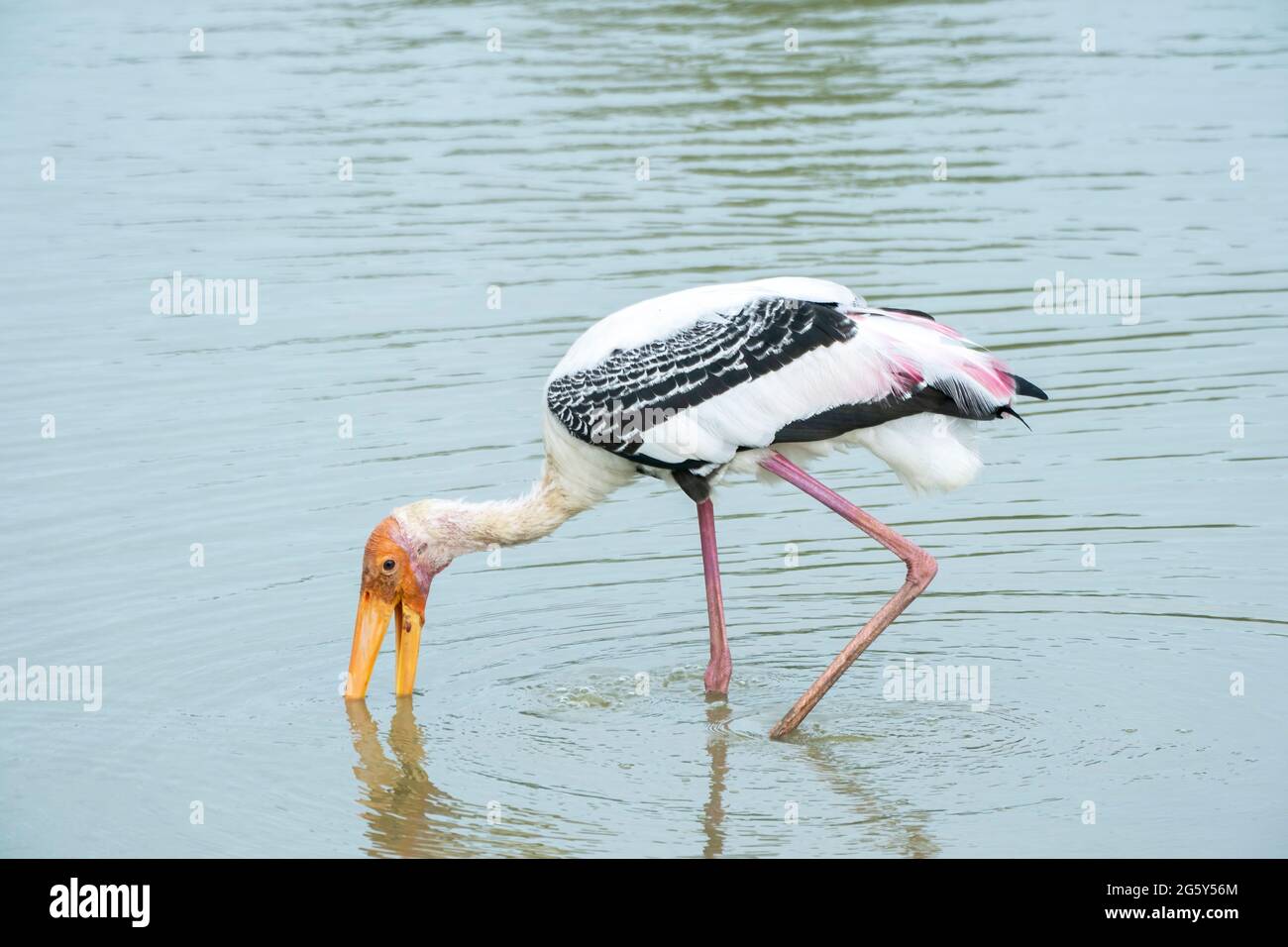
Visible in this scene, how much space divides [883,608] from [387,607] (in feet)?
7.31

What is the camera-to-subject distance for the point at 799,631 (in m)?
10.0

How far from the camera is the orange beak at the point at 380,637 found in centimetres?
937

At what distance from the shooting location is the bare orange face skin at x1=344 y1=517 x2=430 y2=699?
9.29 metres

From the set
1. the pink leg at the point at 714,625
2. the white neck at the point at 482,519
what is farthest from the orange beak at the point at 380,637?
the pink leg at the point at 714,625

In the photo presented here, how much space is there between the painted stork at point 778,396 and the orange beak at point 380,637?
0.29m

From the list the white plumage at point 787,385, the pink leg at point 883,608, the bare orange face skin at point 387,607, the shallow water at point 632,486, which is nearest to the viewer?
the shallow water at point 632,486

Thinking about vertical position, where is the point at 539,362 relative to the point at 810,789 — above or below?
above

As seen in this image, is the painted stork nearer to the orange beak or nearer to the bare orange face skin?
the bare orange face skin

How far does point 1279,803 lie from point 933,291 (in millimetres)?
6962

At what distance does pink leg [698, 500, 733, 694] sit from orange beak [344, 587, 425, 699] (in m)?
1.31

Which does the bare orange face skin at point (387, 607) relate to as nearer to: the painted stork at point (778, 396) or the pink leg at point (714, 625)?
the painted stork at point (778, 396)

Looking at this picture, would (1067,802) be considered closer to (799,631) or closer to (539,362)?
(799,631)

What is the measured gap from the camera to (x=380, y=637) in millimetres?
→ 9430
